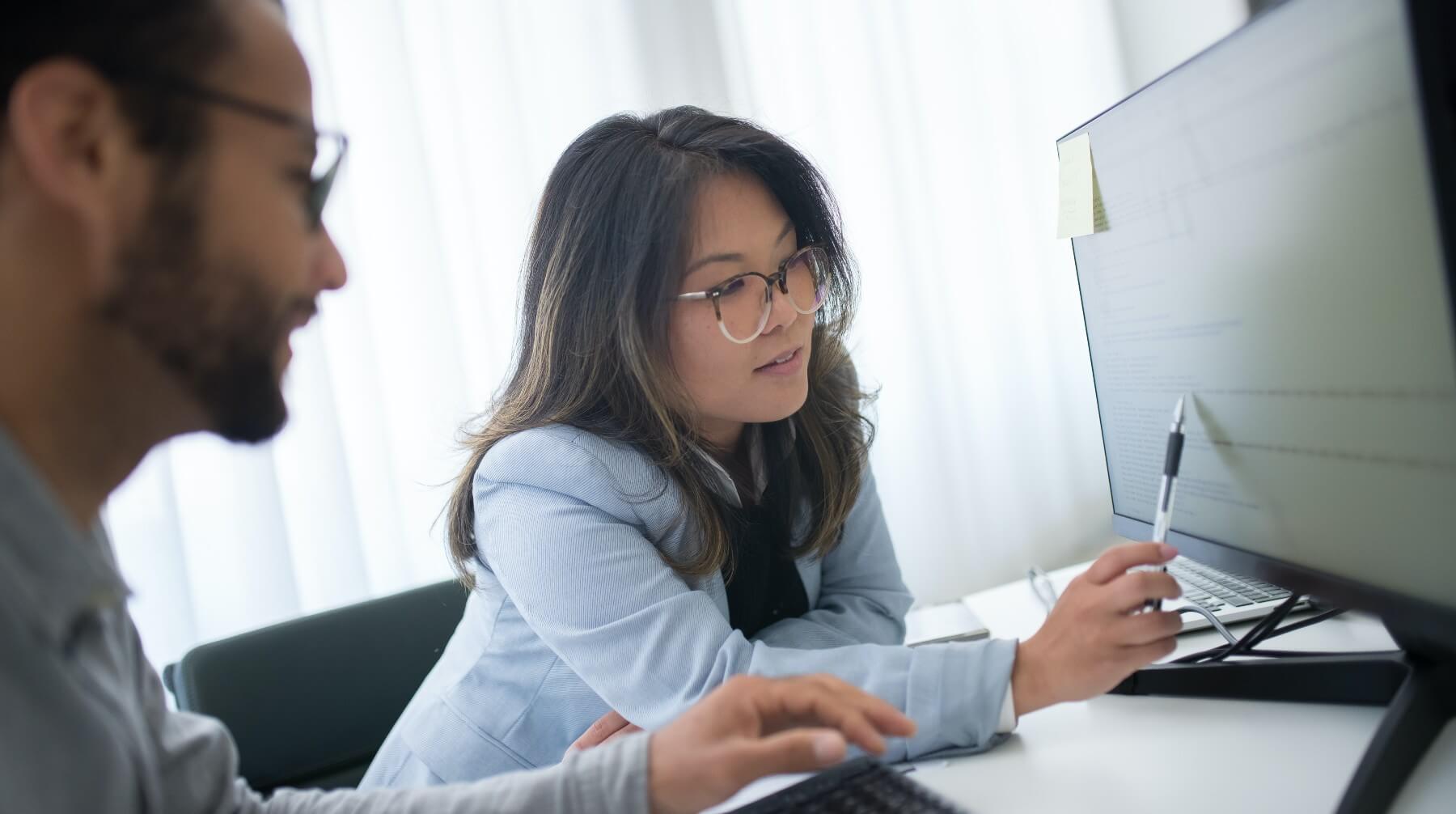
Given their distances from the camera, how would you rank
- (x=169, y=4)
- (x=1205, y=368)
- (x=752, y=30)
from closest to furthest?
(x=169, y=4)
(x=1205, y=368)
(x=752, y=30)

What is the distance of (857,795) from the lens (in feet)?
2.25

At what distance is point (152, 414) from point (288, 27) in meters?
0.26

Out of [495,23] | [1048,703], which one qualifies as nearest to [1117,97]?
[495,23]

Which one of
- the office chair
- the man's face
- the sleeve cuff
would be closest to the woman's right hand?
the sleeve cuff

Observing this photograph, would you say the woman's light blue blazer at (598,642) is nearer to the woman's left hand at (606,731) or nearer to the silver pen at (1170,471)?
the woman's left hand at (606,731)

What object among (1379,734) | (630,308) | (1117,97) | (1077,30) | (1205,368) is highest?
(1077,30)

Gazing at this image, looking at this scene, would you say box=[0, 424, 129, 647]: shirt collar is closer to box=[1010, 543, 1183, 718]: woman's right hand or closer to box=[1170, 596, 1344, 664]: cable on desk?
box=[1010, 543, 1183, 718]: woman's right hand

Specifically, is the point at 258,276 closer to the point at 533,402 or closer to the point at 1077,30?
the point at 533,402

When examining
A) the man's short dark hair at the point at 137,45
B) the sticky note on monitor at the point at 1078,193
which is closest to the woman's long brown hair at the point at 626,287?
the sticky note on monitor at the point at 1078,193

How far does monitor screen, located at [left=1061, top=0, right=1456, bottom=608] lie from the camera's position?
1.88ft

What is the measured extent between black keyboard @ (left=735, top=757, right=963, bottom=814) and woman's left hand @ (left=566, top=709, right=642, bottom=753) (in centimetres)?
33

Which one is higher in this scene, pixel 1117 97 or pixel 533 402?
pixel 1117 97

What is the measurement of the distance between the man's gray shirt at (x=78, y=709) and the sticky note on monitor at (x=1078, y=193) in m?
0.60

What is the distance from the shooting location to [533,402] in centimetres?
116
